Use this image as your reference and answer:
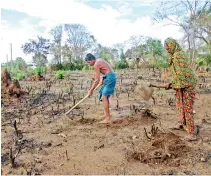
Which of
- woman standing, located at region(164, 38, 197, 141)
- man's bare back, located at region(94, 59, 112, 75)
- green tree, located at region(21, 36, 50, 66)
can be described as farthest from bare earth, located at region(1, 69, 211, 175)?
green tree, located at region(21, 36, 50, 66)

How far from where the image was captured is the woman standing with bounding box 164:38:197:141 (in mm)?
4926

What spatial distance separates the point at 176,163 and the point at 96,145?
1.31 meters

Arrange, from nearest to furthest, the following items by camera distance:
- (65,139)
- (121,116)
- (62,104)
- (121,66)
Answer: (65,139) → (121,116) → (62,104) → (121,66)

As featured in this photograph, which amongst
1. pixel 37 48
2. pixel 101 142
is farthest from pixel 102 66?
pixel 37 48

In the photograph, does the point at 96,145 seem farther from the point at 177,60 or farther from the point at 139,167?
the point at 177,60

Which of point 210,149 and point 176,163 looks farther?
point 210,149

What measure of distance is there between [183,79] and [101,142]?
166cm

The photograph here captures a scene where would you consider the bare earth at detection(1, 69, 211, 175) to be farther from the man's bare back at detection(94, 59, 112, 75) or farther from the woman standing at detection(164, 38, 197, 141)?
the man's bare back at detection(94, 59, 112, 75)

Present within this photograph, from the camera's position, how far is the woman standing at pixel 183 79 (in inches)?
194

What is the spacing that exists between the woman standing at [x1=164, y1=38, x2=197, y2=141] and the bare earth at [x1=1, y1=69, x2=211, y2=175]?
0.30 metres

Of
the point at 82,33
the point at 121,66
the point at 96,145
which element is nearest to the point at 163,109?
the point at 96,145

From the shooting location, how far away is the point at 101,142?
4.89 m

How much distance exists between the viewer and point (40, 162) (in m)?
4.08

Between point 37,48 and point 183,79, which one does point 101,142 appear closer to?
point 183,79
